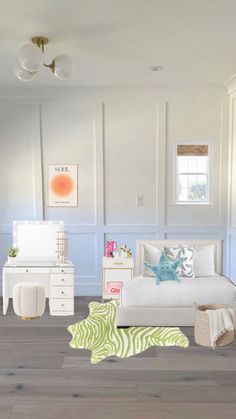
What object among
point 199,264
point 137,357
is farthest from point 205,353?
point 199,264

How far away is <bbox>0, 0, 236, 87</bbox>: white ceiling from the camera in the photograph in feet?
8.97

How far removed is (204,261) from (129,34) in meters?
2.57

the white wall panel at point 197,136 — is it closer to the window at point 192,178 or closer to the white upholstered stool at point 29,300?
the window at point 192,178

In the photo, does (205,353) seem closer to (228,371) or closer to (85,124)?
(228,371)

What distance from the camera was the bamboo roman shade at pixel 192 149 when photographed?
17.0 ft

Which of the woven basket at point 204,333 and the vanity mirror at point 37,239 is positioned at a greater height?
the vanity mirror at point 37,239

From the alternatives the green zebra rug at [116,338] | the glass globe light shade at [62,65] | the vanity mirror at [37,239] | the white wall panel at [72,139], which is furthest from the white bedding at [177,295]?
the glass globe light shade at [62,65]

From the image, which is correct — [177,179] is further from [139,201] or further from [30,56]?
[30,56]

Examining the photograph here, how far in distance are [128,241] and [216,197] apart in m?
1.39

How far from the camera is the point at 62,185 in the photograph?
5.23 m

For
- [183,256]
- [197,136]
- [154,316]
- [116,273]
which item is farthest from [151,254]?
[197,136]

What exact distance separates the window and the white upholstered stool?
2311 mm

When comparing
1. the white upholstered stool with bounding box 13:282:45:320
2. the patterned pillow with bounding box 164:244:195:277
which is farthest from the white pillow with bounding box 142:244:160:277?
the white upholstered stool with bounding box 13:282:45:320

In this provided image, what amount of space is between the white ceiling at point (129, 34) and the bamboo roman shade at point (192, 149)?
98 centimetres
